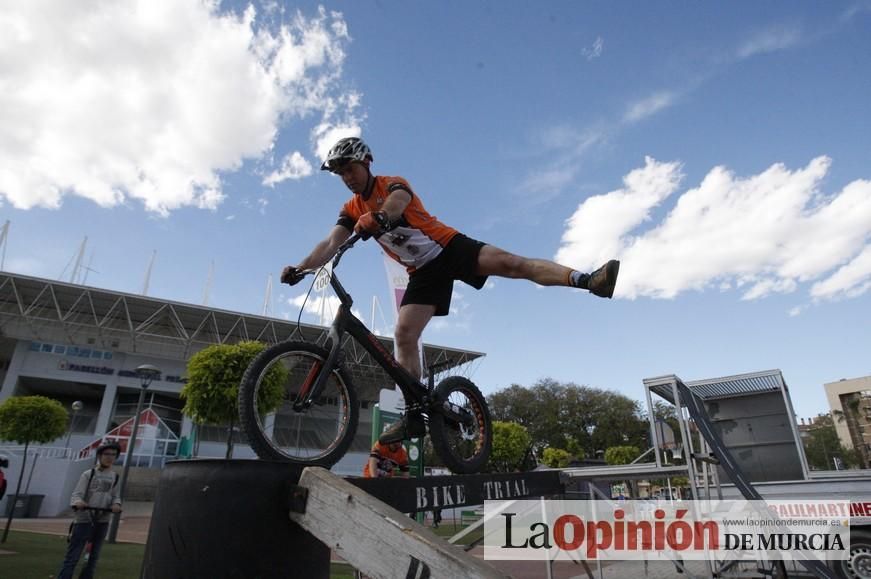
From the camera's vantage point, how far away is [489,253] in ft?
11.3

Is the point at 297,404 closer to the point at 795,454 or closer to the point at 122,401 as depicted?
the point at 795,454

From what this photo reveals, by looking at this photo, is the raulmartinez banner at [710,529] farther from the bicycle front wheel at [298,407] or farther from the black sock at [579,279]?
the black sock at [579,279]

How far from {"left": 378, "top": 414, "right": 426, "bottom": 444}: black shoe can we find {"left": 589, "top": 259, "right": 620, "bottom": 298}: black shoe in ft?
5.05

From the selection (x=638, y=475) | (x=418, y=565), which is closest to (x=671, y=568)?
(x=638, y=475)

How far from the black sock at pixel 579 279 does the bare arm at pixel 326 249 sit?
5.32ft

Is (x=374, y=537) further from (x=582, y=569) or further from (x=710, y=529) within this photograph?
(x=582, y=569)

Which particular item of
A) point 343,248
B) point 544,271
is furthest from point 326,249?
point 544,271

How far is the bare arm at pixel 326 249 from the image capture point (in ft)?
11.3

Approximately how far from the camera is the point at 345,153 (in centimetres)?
326

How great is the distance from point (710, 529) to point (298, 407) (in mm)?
6698

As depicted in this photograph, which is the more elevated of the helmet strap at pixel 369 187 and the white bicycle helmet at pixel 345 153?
the white bicycle helmet at pixel 345 153

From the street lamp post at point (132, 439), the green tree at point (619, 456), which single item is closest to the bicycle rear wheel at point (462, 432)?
the street lamp post at point (132, 439)

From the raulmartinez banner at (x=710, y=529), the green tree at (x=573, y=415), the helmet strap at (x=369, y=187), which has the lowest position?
the raulmartinez banner at (x=710, y=529)

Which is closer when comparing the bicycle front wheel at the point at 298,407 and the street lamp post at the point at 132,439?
the bicycle front wheel at the point at 298,407
